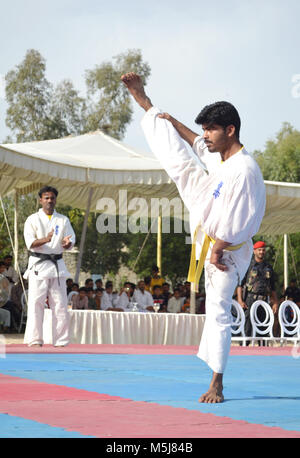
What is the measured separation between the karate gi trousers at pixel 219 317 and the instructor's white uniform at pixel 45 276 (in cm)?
465

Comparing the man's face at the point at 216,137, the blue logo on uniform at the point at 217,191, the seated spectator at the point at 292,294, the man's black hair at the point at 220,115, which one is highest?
the man's black hair at the point at 220,115

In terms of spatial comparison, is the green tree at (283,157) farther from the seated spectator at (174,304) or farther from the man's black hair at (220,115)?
the man's black hair at (220,115)

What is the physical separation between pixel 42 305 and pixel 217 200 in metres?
5.23

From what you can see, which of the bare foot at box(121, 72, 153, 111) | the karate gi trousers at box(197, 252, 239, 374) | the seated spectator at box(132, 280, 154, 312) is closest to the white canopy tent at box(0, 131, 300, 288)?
the seated spectator at box(132, 280, 154, 312)

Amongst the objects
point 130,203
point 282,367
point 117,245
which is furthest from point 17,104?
point 282,367

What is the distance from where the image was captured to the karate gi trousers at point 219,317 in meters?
4.64

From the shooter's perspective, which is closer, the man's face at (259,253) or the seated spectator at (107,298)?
the man's face at (259,253)

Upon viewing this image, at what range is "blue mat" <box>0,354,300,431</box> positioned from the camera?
13.8 ft

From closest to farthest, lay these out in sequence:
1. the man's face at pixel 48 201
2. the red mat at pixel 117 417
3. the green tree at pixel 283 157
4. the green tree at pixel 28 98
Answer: the red mat at pixel 117 417
the man's face at pixel 48 201
the green tree at pixel 28 98
the green tree at pixel 283 157

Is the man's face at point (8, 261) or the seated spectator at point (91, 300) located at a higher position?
the man's face at point (8, 261)

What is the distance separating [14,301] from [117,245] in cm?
2526

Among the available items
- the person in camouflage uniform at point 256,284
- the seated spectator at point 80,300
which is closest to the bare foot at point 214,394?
the person in camouflage uniform at point 256,284

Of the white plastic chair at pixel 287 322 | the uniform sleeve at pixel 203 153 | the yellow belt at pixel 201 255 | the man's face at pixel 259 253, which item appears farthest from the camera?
the man's face at pixel 259 253
